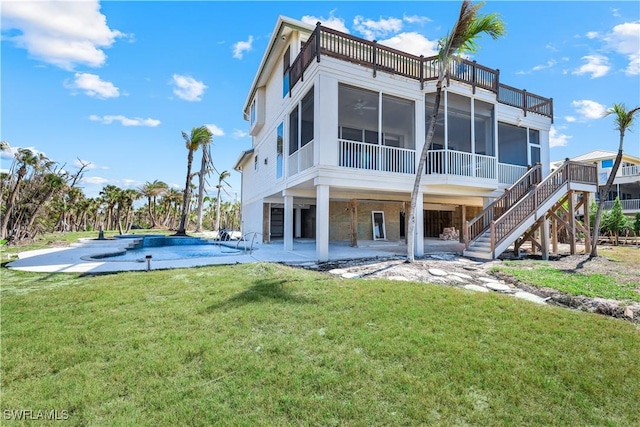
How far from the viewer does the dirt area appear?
15.1ft

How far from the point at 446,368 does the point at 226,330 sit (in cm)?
248

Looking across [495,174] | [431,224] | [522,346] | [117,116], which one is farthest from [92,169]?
[522,346]

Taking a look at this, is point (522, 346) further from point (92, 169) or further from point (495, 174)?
point (92, 169)

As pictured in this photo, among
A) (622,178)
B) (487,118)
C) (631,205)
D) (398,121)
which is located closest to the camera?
(487,118)

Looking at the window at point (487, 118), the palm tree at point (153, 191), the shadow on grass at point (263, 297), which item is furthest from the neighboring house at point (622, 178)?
the palm tree at point (153, 191)

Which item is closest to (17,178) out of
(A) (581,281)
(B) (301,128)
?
(B) (301,128)

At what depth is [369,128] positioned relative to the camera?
1337cm

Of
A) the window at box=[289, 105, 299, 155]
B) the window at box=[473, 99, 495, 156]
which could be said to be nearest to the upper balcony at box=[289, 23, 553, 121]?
the window at box=[473, 99, 495, 156]

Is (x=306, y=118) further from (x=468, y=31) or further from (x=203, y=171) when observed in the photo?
(x=203, y=171)

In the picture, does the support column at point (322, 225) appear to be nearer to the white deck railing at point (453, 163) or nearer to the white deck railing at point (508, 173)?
the white deck railing at point (453, 163)

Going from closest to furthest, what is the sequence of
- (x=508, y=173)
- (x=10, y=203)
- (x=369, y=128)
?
(x=508, y=173) < (x=369, y=128) < (x=10, y=203)

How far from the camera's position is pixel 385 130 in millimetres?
13805

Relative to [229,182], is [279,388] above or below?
below

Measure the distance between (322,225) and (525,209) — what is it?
273 inches
